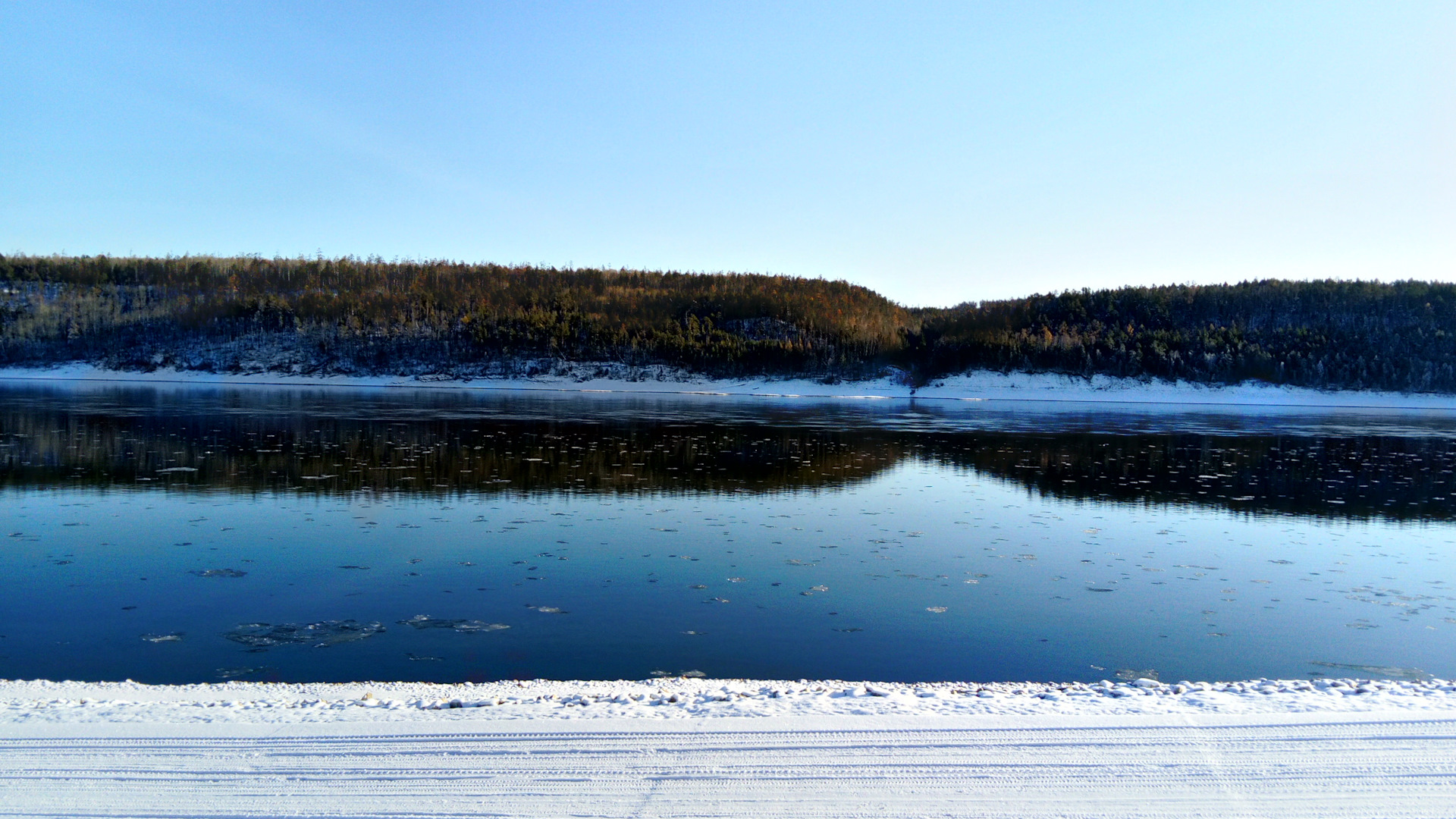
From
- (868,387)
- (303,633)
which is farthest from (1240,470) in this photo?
(868,387)

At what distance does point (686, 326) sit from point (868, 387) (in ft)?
96.0

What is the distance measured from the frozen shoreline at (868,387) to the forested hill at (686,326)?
164 centimetres

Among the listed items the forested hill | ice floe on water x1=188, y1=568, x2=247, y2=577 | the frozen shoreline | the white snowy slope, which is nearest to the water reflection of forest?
ice floe on water x1=188, y1=568, x2=247, y2=577

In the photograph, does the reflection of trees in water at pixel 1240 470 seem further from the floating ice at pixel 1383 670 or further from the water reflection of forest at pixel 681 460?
the floating ice at pixel 1383 670

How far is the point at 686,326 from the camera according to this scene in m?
98.6

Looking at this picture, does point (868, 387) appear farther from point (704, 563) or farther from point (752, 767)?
point (752, 767)

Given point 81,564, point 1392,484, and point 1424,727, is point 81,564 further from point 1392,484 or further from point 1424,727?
point 1392,484

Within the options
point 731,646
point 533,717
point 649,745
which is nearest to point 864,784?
point 649,745

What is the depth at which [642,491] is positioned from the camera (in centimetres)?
1530

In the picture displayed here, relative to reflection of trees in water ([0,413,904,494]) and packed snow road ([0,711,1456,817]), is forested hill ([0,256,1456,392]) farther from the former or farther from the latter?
packed snow road ([0,711,1456,817])

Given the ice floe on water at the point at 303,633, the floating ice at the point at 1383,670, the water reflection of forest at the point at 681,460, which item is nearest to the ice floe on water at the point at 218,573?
the ice floe on water at the point at 303,633

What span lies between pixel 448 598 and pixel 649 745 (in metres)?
4.21

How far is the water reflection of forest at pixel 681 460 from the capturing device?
1557 cm

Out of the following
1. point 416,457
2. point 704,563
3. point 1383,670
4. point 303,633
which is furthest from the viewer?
point 416,457
